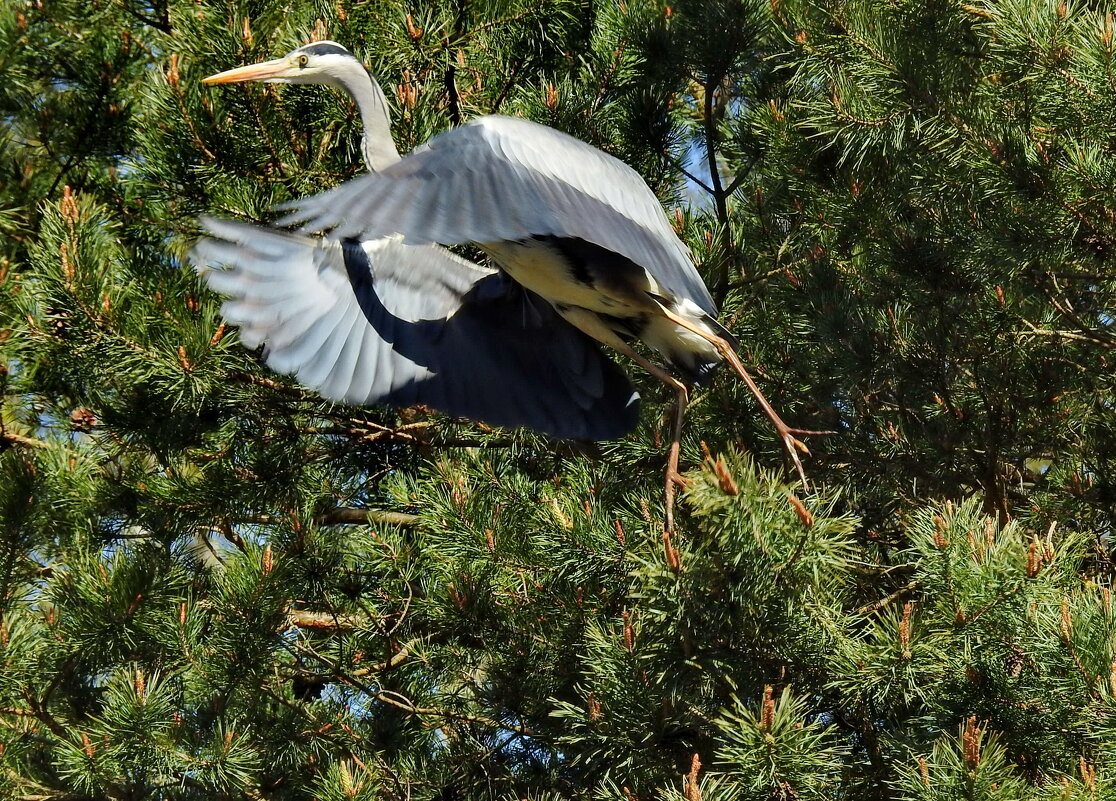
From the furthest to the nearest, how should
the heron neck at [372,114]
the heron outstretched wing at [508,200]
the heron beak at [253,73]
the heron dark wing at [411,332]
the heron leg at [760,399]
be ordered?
1. the heron beak at [253,73]
2. the heron neck at [372,114]
3. the heron dark wing at [411,332]
4. the heron leg at [760,399]
5. the heron outstretched wing at [508,200]

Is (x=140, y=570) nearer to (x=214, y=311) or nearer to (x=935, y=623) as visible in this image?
(x=214, y=311)

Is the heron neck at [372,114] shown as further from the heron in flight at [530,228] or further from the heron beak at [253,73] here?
the heron beak at [253,73]

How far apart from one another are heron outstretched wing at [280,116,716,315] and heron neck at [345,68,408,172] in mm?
516

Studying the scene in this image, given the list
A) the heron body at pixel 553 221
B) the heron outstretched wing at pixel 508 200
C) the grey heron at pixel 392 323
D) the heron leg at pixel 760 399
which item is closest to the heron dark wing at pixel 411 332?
the grey heron at pixel 392 323

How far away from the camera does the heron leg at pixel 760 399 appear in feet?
7.96

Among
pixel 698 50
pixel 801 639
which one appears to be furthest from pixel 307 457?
pixel 801 639

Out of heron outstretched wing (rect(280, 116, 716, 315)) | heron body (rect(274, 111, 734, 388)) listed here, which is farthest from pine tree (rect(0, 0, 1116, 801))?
heron outstretched wing (rect(280, 116, 716, 315))

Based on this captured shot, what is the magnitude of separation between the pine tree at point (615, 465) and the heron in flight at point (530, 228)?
0.58 ft

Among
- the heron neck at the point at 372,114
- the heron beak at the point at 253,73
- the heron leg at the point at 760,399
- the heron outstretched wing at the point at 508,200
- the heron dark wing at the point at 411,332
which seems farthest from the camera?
the heron beak at the point at 253,73

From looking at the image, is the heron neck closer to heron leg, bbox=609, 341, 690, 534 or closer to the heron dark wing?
the heron dark wing

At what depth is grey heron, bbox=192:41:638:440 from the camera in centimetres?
266

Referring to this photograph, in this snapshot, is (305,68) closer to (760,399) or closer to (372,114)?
(372,114)

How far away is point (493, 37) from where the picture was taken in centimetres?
324

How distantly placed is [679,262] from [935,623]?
38.7 inches
